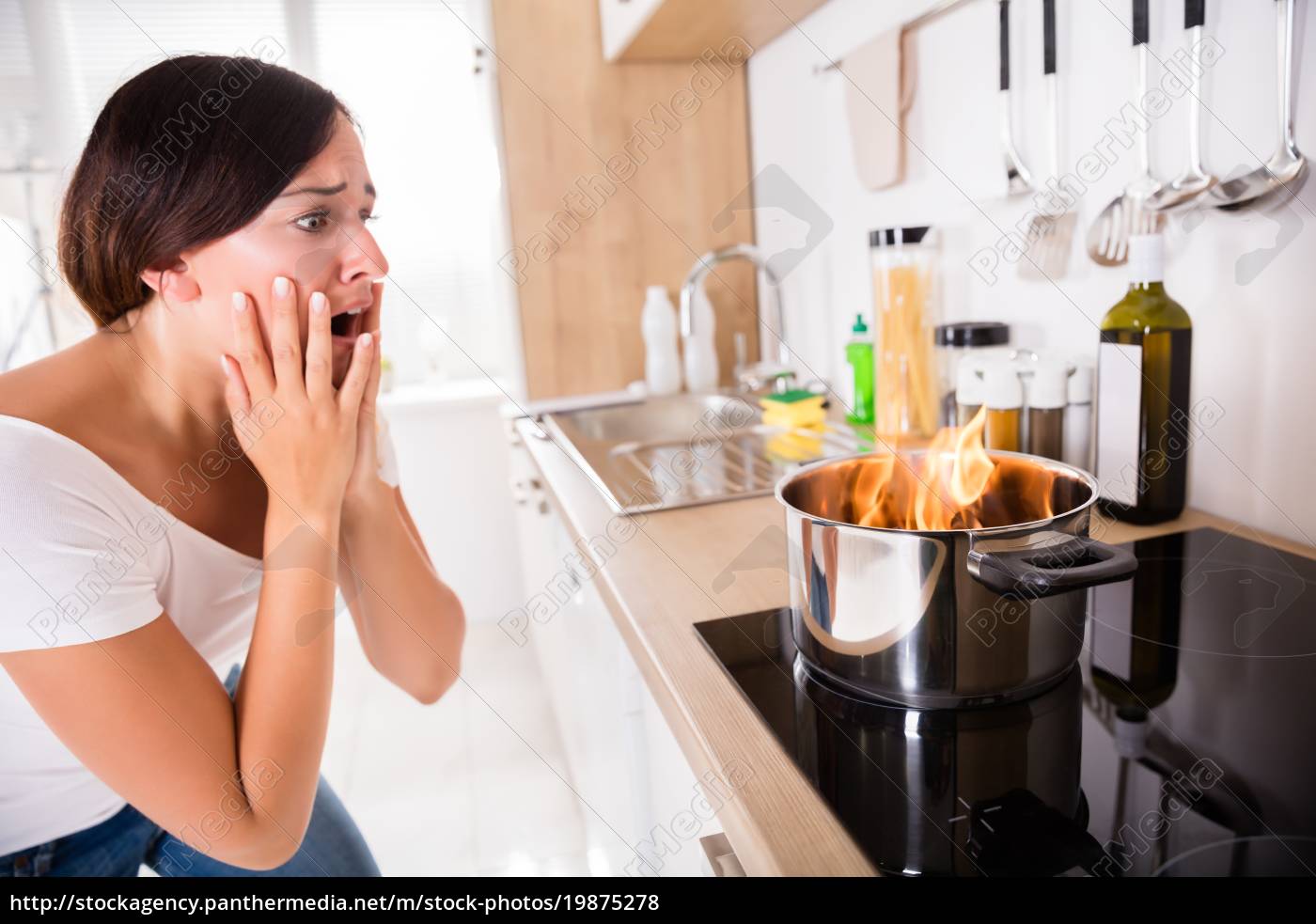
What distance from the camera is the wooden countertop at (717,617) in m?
0.46

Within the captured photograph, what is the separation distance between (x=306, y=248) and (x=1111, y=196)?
87 centimetres

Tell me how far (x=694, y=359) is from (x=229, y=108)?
4.25 feet

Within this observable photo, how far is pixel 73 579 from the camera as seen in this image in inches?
26.1

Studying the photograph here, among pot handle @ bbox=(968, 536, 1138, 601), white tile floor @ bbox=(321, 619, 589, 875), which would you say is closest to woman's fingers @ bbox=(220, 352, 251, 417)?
pot handle @ bbox=(968, 536, 1138, 601)

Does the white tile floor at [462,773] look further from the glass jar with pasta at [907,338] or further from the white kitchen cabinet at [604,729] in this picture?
the glass jar with pasta at [907,338]

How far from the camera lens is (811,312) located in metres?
1.89

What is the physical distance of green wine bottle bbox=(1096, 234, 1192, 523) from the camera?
0.83m

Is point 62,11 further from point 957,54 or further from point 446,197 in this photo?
point 957,54

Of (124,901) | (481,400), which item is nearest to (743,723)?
(124,901)

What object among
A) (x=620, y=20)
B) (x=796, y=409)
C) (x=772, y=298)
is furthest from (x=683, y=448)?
(x=620, y=20)

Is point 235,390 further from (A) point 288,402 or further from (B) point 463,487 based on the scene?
(B) point 463,487

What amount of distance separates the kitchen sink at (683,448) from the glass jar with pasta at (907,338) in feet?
0.28

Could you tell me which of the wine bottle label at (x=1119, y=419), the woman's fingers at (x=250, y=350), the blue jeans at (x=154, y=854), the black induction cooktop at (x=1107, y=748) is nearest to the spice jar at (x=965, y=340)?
the wine bottle label at (x=1119, y=419)

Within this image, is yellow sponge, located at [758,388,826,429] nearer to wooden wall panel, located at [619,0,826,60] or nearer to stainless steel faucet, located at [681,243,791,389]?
stainless steel faucet, located at [681,243,791,389]
